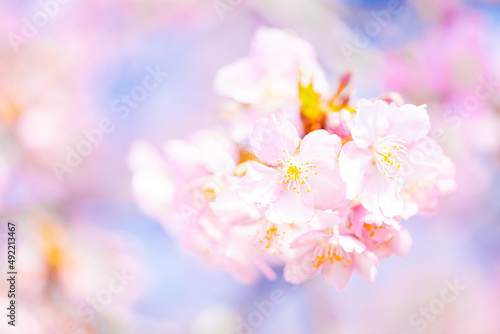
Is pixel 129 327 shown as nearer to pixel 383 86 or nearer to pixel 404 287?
pixel 404 287

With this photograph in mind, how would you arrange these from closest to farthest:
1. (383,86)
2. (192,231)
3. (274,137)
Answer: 1. (274,137)
2. (192,231)
3. (383,86)

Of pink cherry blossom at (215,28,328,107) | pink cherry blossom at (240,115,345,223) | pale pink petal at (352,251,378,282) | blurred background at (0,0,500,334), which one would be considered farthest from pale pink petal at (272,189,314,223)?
blurred background at (0,0,500,334)

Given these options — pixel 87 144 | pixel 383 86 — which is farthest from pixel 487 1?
pixel 87 144

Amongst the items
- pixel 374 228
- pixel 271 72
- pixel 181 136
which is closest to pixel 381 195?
pixel 374 228

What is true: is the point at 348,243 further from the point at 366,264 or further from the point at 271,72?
the point at 271,72

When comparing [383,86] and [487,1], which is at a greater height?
[487,1]

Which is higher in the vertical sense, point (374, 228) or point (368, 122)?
point (368, 122)

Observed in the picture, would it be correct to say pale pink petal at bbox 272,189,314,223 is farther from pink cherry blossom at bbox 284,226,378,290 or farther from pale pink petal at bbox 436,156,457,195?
pale pink petal at bbox 436,156,457,195
